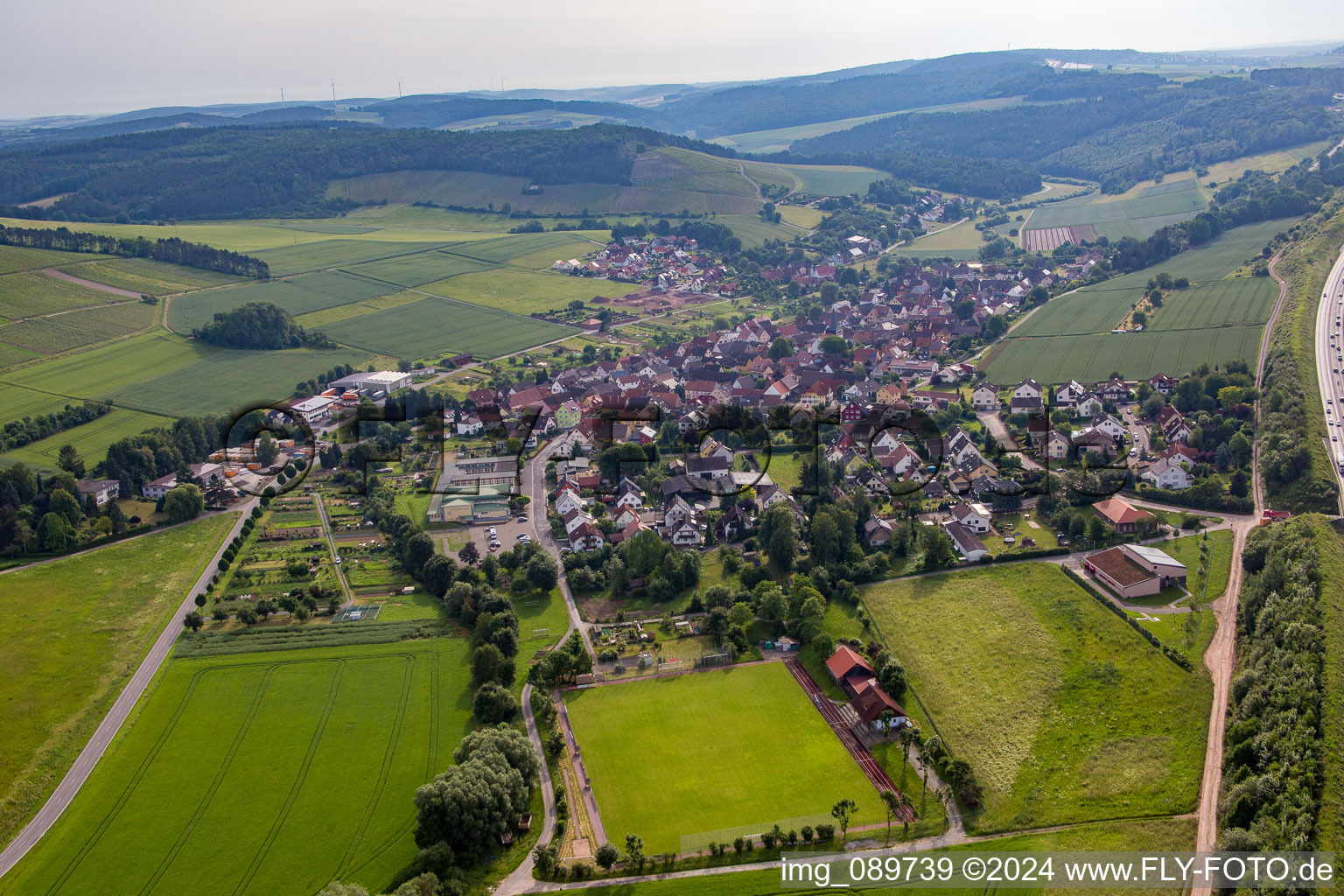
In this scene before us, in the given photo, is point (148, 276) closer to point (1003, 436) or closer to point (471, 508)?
point (471, 508)

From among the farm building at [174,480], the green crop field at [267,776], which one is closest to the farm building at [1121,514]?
Answer: the green crop field at [267,776]

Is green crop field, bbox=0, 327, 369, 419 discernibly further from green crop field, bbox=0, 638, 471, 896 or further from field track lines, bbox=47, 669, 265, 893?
green crop field, bbox=0, 638, 471, 896

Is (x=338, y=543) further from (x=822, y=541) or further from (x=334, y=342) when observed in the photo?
(x=334, y=342)

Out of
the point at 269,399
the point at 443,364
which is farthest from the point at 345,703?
the point at 443,364

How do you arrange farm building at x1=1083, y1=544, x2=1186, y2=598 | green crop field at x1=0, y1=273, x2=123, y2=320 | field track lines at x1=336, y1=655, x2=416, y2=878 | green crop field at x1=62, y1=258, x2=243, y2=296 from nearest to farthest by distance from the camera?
field track lines at x1=336, y1=655, x2=416, y2=878, farm building at x1=1083, y1=544, x2=1186, y2=598, green crop field at x1=0, y1=273, x2=123, y2=320, green crop field at x1=62, y1=258, x2=243, y2=296

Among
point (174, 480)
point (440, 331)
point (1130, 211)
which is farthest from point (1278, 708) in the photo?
point (1130, 211)

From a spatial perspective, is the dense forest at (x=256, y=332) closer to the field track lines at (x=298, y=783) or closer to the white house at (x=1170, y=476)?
the field track lines at (x=298, y=783)

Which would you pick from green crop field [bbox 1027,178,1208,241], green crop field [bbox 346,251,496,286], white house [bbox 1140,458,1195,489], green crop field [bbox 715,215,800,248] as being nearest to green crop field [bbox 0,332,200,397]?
green crop field [bbox 346,251,496,286]
